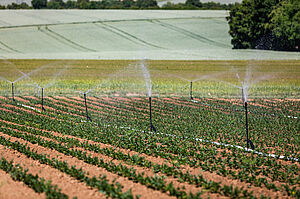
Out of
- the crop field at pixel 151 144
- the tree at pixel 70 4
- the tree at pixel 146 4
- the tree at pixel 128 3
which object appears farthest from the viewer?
→ the tree at pixel 128 3

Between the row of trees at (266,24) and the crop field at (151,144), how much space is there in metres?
30.5

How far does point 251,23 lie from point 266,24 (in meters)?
4.66

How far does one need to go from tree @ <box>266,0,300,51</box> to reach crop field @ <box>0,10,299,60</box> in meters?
3.24

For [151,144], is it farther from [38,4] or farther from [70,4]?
[70,4]

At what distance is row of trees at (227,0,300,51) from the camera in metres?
60.1

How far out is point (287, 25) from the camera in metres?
59.5

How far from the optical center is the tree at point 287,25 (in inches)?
2334

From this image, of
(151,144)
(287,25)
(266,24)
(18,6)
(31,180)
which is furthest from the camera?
(18,6)

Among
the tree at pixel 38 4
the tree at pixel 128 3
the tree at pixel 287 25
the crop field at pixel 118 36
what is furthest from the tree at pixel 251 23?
the tree at pixel 38 4

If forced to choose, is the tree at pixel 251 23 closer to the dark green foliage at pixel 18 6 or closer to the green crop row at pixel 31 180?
the green crop row at pixel 31 180

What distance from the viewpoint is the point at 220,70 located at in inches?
1806

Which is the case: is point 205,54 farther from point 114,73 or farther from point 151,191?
point 151,191

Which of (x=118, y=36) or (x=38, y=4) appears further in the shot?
(x=38, y=4)

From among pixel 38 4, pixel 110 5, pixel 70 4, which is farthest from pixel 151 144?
pixel 70 4
